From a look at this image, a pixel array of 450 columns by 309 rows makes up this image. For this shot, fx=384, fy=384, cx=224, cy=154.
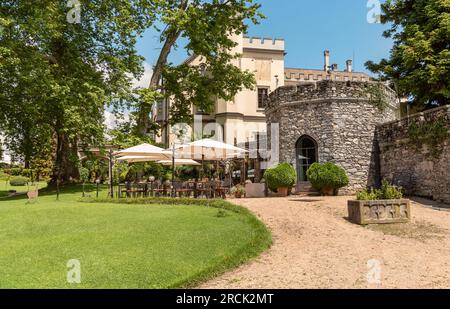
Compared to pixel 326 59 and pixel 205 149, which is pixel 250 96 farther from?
pixel 205 149

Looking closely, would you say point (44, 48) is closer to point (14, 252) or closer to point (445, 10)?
point (14, 252)

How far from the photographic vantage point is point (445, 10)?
69.5 feet

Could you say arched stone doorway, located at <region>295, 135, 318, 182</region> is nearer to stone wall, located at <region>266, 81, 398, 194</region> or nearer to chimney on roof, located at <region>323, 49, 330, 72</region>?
stone wall, located at <region>266, 81, 398, 194</region>

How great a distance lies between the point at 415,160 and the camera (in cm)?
1538

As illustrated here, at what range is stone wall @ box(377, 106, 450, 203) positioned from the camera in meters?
13.8

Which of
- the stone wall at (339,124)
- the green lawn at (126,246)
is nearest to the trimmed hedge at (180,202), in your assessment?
the green lawn at (126,246)

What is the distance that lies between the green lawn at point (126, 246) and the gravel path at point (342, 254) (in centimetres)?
50

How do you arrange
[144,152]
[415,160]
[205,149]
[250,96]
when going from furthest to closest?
[250,96] < [205,149] < [144,152] < [415,160]

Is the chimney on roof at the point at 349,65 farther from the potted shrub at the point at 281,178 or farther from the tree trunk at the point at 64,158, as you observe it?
the potted shrub at the point at 281,178

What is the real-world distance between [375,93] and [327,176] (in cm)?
495

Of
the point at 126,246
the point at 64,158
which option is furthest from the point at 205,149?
the point at 64,158
